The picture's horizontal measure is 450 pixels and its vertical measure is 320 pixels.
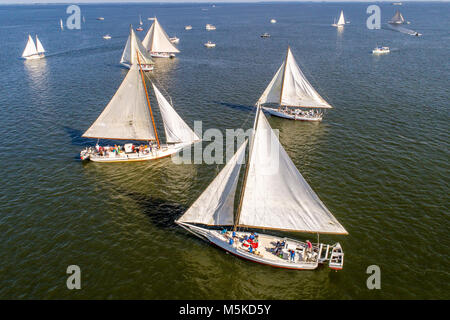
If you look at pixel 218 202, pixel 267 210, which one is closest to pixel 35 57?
pixel 218 202

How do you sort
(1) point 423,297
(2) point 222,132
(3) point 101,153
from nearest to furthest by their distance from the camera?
1. (1) point 423,297
2. (3) point 101,153
3. (2) point 222,132

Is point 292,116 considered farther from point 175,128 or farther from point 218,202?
point 218,202

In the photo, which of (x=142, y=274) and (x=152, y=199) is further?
(x=152, y=199)

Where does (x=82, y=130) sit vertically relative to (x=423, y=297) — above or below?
above

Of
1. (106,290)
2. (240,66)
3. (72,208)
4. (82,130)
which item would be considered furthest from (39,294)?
(240,66)

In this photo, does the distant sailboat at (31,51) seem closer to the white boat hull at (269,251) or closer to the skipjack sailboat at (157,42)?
the skipjack sailboat at (157,42)

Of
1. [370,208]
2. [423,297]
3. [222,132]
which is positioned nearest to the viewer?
[423,297]

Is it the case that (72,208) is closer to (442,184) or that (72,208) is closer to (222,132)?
(222,132)
